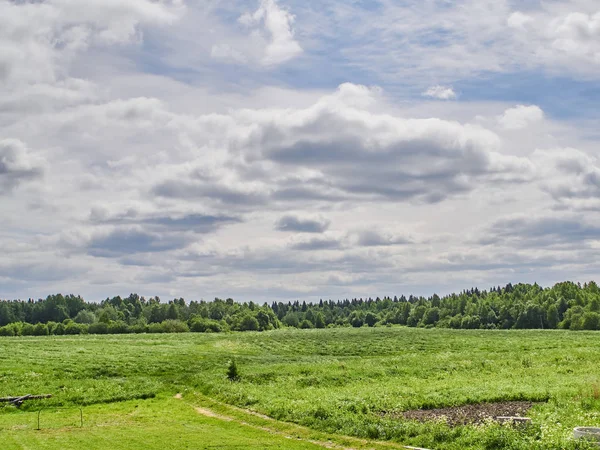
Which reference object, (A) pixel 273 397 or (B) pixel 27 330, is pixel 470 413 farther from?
(B) pixel 27 330

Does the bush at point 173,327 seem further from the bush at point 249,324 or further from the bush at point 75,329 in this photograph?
the bush at point 249,324

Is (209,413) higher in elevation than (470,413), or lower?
lower

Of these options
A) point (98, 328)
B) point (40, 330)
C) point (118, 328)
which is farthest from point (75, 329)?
point (118, 328)

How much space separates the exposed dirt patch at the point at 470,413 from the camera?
94.0ft

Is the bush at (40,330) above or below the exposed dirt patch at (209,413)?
below

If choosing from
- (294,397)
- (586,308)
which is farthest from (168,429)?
(586,308)

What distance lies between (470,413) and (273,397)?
46.3ft

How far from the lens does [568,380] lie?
41938 mm

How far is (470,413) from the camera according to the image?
101 ft

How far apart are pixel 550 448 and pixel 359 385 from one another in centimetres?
2632

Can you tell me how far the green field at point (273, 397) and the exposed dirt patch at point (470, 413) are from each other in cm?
93

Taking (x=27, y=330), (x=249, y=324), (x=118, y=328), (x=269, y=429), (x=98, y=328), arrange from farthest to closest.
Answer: (x=249, y=324), (x=118, y=328), (x=27, y=330), (x=98, y=328), (x=269, y=429)

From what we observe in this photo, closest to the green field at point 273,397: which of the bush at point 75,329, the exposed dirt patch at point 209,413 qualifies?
the exposed dirt patch at point 209,413

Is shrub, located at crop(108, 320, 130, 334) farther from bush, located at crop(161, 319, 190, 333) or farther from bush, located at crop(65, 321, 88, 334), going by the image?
bush, located at crop(161, 319, 190, 333)
